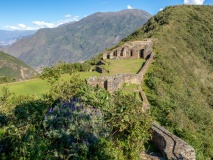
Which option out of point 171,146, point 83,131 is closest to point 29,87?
point 171,146

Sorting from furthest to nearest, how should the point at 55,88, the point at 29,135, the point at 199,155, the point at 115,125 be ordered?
the point at 199,155
the point at 55,88
the point at 115,125
the point at 29,135

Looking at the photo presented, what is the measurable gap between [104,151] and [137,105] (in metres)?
2.48

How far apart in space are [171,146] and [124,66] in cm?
2193

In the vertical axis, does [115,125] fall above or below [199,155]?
above

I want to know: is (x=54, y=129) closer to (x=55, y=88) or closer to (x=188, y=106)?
(x=55, y=88)

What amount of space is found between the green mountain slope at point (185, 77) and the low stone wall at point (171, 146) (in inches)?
112

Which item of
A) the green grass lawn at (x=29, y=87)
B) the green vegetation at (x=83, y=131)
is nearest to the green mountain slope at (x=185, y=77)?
the green vegetation at (x=83, y=131)

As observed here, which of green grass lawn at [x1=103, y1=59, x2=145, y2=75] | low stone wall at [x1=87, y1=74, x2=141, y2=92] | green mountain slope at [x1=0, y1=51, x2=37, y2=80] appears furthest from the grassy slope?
green mountain slope at [x1=0, y1=51, x2=37, y2=80]

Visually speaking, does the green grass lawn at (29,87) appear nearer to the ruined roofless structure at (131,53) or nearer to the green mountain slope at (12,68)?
the ruined roofless structure at (131,53)

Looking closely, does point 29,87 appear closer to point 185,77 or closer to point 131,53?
point 131,53

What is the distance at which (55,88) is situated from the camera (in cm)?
1030

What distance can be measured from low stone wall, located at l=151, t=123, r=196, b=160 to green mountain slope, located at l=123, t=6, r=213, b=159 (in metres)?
2.84

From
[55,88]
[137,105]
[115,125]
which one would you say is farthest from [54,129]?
[55,88]

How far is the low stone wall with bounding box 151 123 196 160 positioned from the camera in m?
8.86
